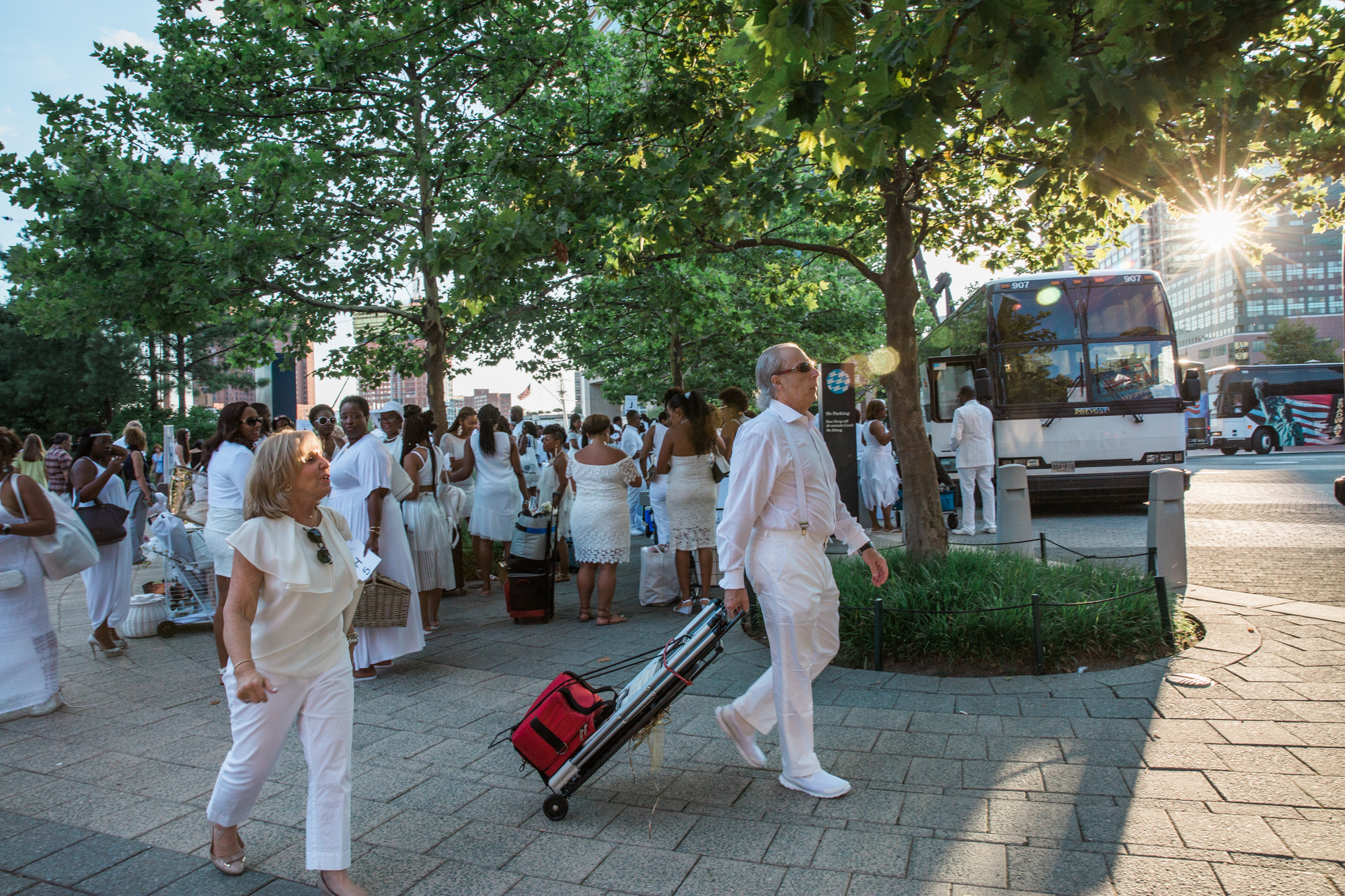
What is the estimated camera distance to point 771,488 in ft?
12.9

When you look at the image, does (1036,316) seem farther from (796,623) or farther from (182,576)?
(182,576)

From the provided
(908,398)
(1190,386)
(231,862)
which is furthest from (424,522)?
(1190,386)

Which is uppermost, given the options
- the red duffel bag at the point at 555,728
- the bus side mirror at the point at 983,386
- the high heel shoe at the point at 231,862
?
the bus side mirror at the point at 983,386

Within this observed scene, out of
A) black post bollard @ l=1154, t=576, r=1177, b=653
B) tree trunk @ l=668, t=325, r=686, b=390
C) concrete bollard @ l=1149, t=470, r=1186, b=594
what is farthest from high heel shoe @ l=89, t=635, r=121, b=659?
tree trunk @ l=668, t=325, r=686, b=390

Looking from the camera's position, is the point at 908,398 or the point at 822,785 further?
the point at 908,398

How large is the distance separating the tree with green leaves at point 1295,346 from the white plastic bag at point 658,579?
72111mm

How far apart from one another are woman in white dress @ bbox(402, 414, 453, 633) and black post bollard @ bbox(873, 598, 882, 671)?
3.87 m

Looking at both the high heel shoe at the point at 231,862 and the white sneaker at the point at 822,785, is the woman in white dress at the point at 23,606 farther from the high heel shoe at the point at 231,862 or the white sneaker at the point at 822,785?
the white sneaker at the point at 822,785

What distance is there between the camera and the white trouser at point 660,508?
29.2ft

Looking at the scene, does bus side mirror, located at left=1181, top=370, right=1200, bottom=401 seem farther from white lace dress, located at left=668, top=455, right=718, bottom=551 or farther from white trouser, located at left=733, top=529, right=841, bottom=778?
white trouser, located at left=733, top=529, right=841, bottom=778

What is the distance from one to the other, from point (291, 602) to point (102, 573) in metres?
5.14

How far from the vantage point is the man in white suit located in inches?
495

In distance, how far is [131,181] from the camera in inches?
375

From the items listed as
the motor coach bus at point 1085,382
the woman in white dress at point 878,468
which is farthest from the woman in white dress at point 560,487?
the motor coach bus at point 1085,382
